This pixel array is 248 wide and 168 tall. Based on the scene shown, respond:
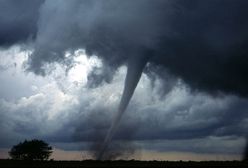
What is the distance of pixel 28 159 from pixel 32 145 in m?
6.38

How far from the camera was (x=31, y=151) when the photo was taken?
168 m

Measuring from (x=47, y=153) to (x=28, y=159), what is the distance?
8.74m

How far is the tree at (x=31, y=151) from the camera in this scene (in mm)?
168000

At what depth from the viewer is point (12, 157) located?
169375 mm

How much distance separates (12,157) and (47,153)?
1483 cm

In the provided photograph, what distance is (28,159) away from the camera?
165125 millimetres

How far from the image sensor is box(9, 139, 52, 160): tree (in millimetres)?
168000

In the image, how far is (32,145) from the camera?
553ft

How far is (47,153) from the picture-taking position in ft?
559

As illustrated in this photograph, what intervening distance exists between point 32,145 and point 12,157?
10.2 metres
